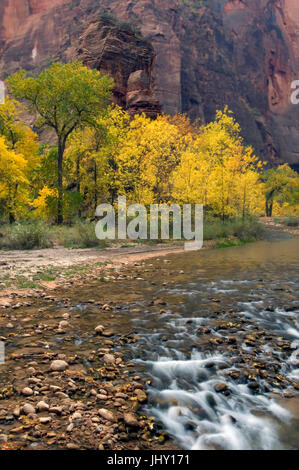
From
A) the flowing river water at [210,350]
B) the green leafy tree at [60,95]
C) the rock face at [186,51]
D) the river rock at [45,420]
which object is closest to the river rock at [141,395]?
the flowing river water at [210,350]

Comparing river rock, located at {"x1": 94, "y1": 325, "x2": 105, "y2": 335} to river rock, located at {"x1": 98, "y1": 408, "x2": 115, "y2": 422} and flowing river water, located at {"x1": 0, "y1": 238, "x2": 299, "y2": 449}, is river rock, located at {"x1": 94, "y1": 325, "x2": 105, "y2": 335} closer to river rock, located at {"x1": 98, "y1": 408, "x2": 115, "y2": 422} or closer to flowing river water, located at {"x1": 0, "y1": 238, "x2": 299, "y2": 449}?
flowing river water, located at {"x1": 0, "y1": 238, "x2": 299, "y2": 449}

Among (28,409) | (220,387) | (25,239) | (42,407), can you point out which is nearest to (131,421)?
(42,407)

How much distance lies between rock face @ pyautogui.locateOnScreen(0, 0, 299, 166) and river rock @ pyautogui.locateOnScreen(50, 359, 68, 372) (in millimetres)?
42396

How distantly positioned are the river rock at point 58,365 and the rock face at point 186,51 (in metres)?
42.4

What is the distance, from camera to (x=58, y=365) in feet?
14.6

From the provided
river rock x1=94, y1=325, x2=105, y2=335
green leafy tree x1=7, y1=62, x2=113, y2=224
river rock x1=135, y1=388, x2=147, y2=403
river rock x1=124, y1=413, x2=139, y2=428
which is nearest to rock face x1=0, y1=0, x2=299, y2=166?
green leafy tree x1=7, y1=62, x2=113, y2=224

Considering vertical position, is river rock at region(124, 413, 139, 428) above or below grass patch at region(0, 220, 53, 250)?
below

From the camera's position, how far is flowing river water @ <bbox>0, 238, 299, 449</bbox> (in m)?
3.54

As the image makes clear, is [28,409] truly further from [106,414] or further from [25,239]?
[25,239]

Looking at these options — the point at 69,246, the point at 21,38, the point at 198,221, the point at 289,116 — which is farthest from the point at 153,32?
the point at 69,246

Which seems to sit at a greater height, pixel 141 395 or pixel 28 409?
pixel 28 409

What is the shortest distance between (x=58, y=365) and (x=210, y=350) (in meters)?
2.45

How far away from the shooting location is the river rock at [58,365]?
441 centimetres
